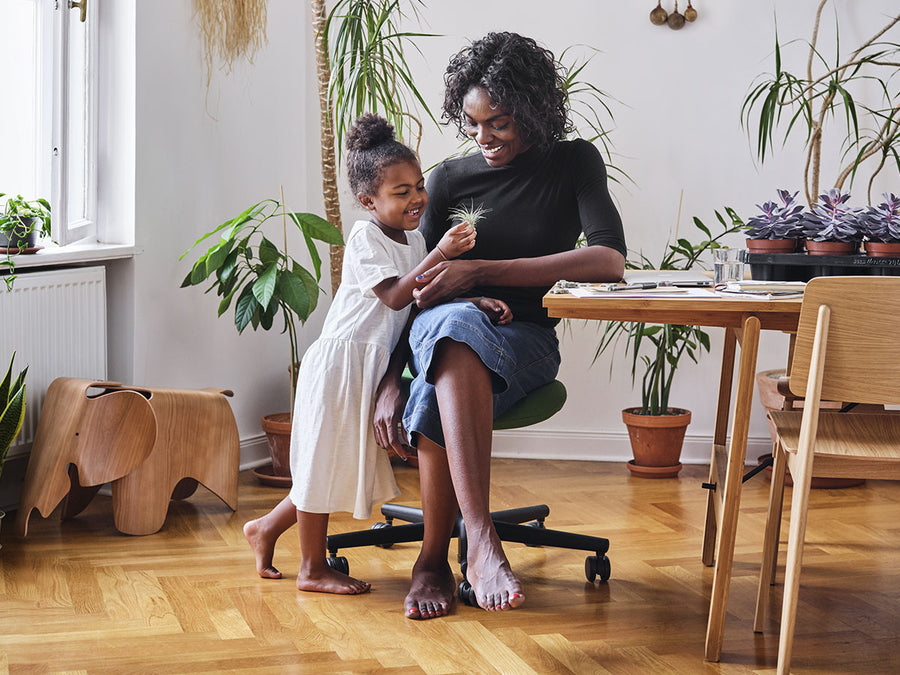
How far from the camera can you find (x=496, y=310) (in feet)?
7.26

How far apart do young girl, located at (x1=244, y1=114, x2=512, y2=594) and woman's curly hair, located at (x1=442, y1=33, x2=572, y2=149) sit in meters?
0.24

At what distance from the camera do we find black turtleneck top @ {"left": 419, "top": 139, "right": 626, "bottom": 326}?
92.5 inches

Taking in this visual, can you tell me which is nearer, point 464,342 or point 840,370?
point 840,370

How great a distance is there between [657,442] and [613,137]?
1.12 m

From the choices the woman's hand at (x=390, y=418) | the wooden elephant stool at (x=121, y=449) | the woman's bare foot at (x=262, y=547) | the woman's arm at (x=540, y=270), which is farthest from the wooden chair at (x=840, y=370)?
the wooden elephant stool at (x=121, y=449)

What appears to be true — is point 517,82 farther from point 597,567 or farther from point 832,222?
point 597,567

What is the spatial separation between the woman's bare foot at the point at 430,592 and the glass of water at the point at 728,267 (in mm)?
836

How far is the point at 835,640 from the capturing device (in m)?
2.02

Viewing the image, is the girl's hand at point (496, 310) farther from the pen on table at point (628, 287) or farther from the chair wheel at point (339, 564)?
the chair wheel at point (339, 564)

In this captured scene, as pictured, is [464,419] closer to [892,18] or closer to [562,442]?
[562,442]

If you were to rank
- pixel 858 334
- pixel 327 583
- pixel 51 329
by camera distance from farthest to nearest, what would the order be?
pixel 51 329, pixel 327 583, pixel 858 334

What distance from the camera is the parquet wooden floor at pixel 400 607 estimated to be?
189 cm

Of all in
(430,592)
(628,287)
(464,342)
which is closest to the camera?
(628,287)

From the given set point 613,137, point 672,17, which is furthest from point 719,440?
point 672,17
